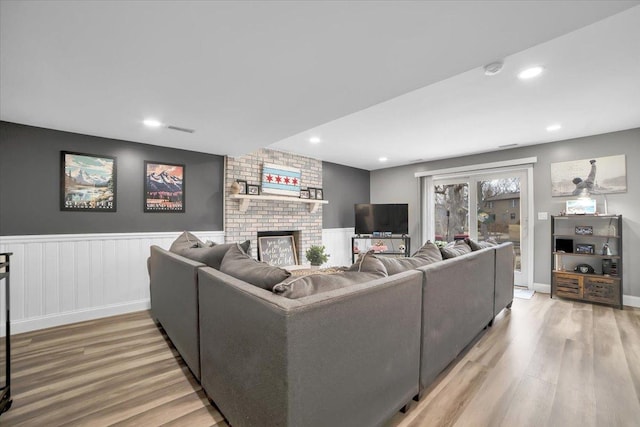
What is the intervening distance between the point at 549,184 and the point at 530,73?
110 inches

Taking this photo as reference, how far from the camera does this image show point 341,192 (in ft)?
19.8

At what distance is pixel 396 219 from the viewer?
5.66 metres

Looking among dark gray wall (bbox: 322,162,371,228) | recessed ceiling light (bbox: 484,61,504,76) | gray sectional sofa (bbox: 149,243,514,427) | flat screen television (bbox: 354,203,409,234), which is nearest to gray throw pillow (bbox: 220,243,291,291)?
gray sectional sofa (bbox: 149,243,514,427)

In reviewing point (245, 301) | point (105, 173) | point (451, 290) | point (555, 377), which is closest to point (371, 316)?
point (245, 301)

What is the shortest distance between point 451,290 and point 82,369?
2779 millimetres

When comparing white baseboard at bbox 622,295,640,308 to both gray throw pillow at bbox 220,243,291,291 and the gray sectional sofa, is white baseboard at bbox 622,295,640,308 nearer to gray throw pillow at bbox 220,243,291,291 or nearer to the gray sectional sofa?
the gray sectional sofa

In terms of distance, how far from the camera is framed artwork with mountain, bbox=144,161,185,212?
361cm

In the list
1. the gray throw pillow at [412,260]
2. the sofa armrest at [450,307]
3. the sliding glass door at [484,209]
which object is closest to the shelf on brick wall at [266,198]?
the sliding glass door at [484,209]

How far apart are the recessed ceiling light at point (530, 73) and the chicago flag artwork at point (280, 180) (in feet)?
11.4

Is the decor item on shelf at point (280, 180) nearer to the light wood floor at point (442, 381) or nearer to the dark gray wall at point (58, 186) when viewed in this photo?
the dark gray wall at point (58, 186)

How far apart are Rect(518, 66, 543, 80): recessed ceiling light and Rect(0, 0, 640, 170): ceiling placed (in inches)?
2.4

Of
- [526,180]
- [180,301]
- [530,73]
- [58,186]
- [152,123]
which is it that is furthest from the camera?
[526,180]

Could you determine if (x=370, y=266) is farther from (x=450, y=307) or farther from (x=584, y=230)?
(x=584, y=230)

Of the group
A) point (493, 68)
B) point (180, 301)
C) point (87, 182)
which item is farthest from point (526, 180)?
point (87, 182)
